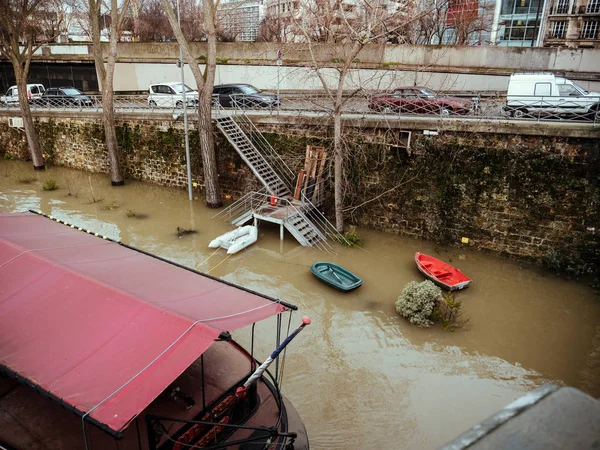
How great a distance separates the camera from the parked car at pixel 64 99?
2415 centimetres

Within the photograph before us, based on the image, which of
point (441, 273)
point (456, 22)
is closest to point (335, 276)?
point (441, 273)

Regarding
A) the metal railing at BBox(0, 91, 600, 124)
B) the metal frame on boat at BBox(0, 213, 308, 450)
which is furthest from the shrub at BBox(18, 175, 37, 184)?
the metal frame on boat at BBox(0, 213, 308, 450)

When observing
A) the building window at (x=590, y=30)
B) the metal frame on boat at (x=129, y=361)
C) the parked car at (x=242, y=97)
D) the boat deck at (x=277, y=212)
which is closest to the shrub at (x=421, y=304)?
the metal frame on boat at (x=129, y=361)

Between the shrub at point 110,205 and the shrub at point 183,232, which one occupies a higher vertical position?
the shrub at point 110,205

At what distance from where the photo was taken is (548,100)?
1486 cm

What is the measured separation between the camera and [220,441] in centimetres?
596

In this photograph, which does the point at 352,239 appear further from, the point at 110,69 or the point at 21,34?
the point at 21,34

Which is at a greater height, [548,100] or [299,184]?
[548,100]

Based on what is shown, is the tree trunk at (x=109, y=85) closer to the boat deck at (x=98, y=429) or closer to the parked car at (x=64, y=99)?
the parked car at (x=64, y=99)

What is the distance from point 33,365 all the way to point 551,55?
91.1 ft

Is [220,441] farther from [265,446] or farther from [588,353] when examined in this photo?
[588,353]

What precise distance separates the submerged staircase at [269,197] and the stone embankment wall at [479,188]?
622 millimetres

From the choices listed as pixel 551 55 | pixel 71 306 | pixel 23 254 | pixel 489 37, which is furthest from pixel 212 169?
pixel 489 37

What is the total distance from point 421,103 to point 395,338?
9.86 meters
